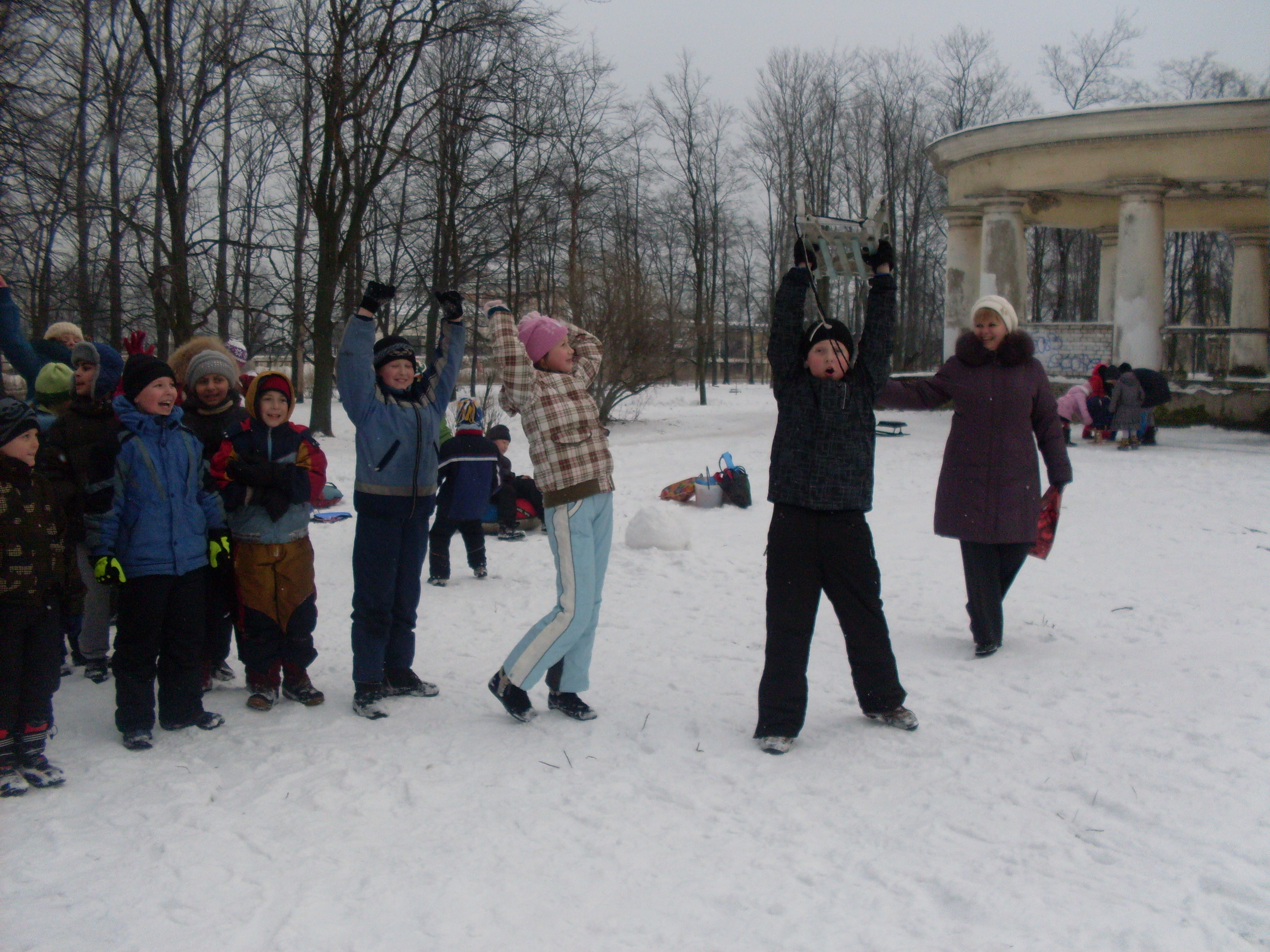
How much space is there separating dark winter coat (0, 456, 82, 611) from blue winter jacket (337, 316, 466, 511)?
3.80 ft

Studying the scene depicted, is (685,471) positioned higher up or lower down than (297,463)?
lower down

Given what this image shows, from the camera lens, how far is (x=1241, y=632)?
17.9 ft

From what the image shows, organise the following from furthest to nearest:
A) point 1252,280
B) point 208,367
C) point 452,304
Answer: point 1252,280, point 208,367, point 452,304

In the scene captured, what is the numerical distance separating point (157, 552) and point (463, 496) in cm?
347

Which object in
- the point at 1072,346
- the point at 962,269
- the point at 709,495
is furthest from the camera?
the point at 962,269

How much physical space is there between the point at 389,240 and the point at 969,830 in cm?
2520

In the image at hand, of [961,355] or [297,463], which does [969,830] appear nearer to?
[961,355]

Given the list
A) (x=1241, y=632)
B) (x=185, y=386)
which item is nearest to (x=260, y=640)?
(x=185, y=386)

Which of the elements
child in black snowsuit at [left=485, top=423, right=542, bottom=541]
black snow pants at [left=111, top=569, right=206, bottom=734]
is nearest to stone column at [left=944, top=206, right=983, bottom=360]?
child in black snowsuit at [left=485, top=423, right=542, bottom=541]

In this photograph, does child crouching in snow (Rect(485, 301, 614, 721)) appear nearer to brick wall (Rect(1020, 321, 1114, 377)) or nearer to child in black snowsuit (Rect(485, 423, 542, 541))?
child in black snowsuit (Rect(485, 423, 542, 541))

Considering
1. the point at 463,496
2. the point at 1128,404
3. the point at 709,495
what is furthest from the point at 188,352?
the point at 1128,404

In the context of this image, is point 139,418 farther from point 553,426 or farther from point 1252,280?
point 1252,280

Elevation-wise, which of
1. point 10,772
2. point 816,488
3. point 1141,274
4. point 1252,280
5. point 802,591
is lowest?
point 10,772

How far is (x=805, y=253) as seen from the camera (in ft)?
13.3
